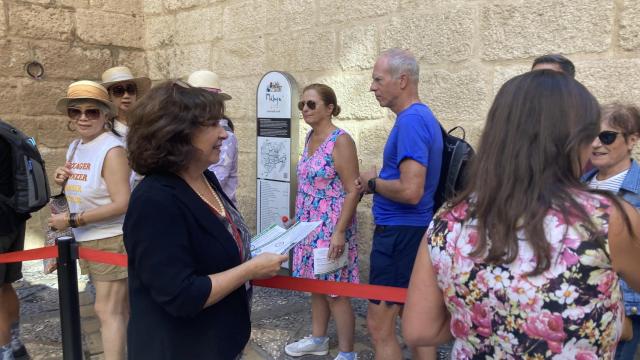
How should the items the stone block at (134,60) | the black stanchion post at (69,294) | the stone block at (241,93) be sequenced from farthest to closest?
the stone block at (134,60)
the stone block at (241,93)
the black stanchion post at (69,294)

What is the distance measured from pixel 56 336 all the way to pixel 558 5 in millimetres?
3989

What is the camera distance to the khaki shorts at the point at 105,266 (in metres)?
2.79

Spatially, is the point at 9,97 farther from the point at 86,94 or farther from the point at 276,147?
the point at 86,94

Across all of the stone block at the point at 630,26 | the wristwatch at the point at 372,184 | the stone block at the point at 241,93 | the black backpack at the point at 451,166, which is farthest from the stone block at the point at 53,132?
the stone block at the point at 630,26

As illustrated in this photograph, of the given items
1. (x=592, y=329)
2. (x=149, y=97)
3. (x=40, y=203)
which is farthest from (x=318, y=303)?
(x=592, y=329)

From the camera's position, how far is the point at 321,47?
461 cm

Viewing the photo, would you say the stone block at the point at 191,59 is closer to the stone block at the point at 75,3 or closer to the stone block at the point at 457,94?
the stone block at the point at 75,3

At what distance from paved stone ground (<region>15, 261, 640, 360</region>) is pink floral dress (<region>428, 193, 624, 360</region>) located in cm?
203

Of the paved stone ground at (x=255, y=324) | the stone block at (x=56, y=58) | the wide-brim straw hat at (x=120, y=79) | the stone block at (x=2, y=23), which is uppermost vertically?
the stone block at (x=2, y=23)

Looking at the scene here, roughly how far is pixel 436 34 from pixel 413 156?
1548mm

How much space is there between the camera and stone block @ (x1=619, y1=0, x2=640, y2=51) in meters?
2.76

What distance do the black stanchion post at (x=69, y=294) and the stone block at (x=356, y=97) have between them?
8.37 ft

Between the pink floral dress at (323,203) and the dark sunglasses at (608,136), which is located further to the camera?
the pink floral dress at (323,203)

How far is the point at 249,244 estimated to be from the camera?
1.91 meters
